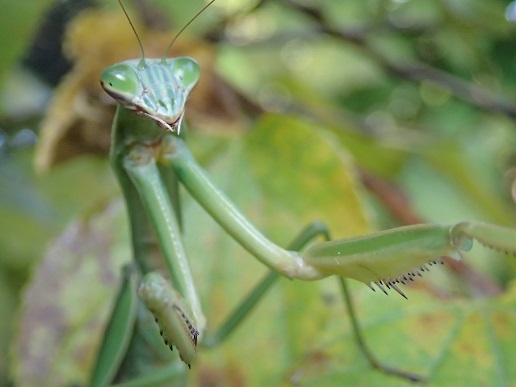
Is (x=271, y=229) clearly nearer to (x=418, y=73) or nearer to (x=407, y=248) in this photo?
(x=407, y=248)

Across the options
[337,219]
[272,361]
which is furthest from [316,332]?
[337,219]

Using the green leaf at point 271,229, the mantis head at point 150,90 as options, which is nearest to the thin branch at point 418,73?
the green leaf at point 271,229

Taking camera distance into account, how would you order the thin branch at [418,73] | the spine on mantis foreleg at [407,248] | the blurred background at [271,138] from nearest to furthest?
1. the spine on mantis foreleg at [407,248]
2. the blurred background at [271,138]
3. the thin branch at [418,73]

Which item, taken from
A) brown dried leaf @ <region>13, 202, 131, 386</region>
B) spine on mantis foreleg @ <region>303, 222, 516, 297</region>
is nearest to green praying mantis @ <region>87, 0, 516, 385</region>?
spine on mantis foreleg @ <region>303, 222, 516, 297</region>

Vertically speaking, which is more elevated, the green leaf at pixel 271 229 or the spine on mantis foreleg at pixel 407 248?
the spine on mantis foreleg at pixel 407 248

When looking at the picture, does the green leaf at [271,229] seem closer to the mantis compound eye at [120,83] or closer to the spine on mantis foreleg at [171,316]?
the spine on mantis foreleg at [171,316]

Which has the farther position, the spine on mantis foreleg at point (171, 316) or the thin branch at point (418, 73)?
the thin branch at point (418, 73)

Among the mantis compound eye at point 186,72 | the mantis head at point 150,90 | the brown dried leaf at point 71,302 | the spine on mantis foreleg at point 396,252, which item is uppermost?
the mantis head at point 150,90
